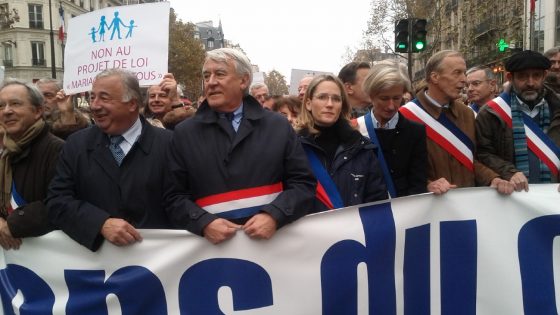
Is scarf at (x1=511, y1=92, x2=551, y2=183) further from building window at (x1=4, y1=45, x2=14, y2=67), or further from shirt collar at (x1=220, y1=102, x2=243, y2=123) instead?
building window at (x1=4, y1=45, x2=14, y2=67)

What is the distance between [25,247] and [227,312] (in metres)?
1.21

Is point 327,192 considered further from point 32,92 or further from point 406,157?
point 32,92

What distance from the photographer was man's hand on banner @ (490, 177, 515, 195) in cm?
313

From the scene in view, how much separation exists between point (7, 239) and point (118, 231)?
80 cm

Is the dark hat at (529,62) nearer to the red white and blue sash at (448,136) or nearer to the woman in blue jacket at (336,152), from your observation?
the red white and blue sash at (448,136)

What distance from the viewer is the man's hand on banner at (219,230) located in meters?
2.67

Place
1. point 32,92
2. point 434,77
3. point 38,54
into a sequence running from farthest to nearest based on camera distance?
point 38,54 < point 434,77 < point 32,92

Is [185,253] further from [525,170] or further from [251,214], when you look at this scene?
[525,170]

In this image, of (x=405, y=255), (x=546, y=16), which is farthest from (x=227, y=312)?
(x=546, y=16)

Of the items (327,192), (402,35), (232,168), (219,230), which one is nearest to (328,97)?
(327,192)

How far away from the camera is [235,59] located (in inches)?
113

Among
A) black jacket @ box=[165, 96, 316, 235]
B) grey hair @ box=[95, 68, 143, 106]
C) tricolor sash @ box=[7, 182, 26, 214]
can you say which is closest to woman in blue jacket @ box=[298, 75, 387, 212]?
black jacket @ box=[165, 96, 316, 235]

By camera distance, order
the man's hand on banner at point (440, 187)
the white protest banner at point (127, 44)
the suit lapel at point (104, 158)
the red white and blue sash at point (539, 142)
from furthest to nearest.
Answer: the white protest banner at point (127, 44), the red white and blue sash at point (539, 142), the man's hand on banner at point (440, 187), the suit lapel at point (104, 158)

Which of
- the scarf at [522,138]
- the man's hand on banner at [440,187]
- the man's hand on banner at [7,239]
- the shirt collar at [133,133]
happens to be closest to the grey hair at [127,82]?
the shirt collar at [133,133]
